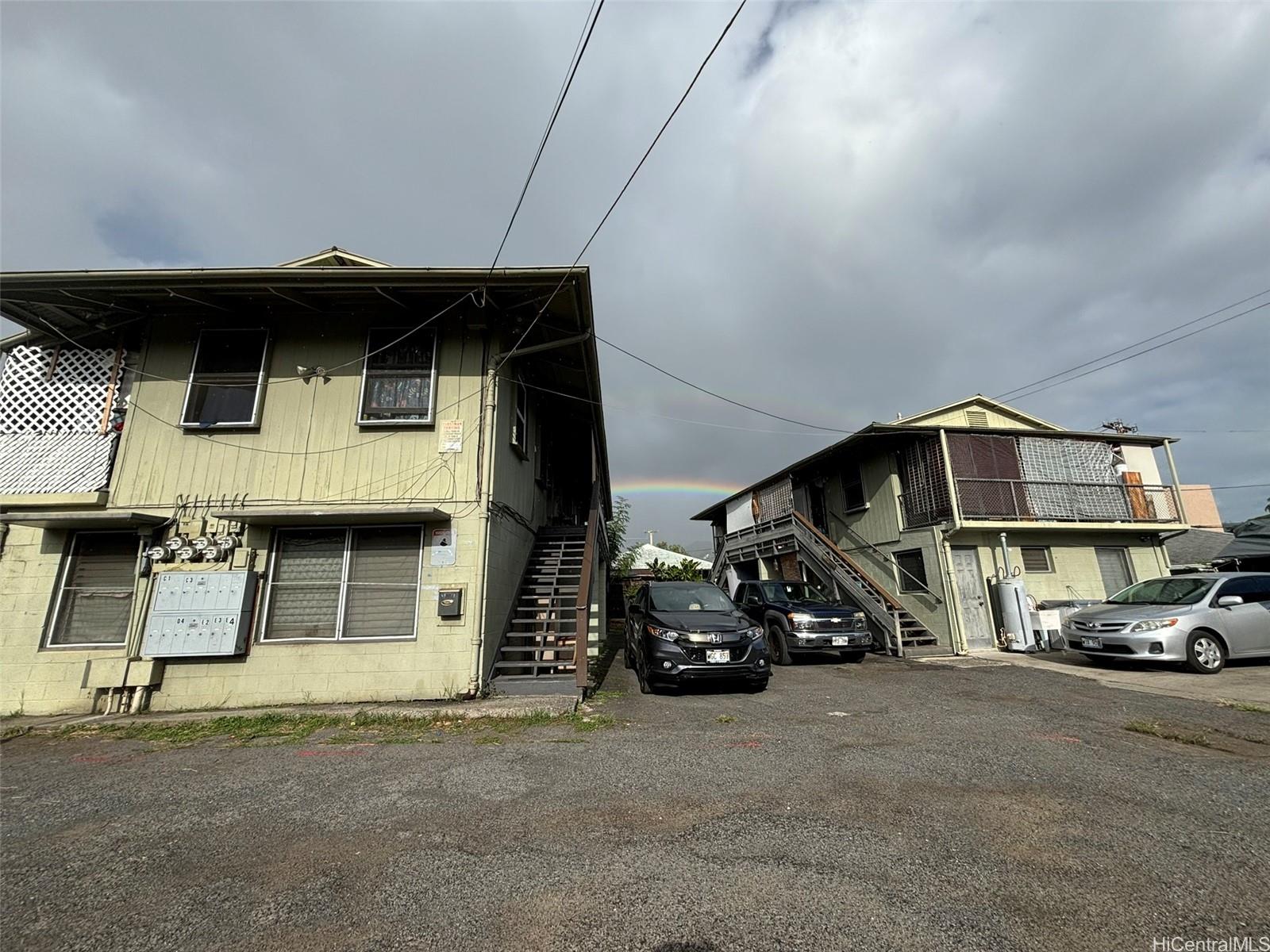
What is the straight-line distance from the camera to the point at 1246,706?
19.6ft

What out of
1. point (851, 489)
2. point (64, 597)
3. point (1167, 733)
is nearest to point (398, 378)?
A: point (64, 597)

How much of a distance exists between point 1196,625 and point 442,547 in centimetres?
1173

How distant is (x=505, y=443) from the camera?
830 cm

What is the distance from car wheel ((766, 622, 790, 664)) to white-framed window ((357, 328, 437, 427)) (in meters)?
7.54

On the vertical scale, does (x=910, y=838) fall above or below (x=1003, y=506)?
below

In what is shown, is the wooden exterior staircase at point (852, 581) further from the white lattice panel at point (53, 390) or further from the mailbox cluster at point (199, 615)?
the white lattice panel at point (53, 390)

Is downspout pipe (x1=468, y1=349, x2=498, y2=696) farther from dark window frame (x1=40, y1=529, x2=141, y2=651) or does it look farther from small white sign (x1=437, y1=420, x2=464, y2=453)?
dark window frame (x1=40, y1=529, x2=141, y2=651)

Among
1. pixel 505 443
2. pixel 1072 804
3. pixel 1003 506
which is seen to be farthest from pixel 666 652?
pixel 1003 506

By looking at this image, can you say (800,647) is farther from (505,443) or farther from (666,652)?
(505,443)

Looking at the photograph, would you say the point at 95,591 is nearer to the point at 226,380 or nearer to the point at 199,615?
the point at 199,615

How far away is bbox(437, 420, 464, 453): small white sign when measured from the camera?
7.51 m

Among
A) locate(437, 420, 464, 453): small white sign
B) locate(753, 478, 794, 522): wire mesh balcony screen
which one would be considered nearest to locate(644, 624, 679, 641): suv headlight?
locate(437, 420, 464, 453): small white sign

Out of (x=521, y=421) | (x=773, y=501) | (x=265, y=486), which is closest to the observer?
→ (x=265, y=486)

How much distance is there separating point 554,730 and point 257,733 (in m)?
3.25
